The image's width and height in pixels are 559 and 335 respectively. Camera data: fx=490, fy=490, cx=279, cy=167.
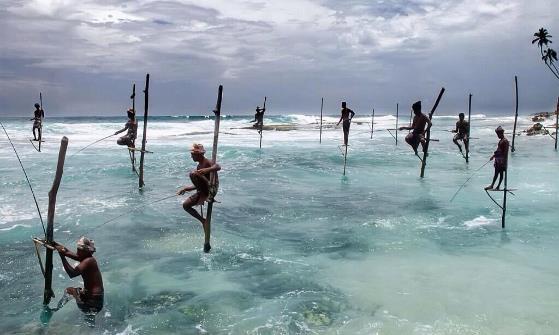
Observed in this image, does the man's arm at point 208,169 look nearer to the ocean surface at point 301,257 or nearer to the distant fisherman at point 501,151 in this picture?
the ocean surface at point 301,257

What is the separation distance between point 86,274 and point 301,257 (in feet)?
16.7

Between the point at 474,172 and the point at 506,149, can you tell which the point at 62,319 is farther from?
the point at 474,172

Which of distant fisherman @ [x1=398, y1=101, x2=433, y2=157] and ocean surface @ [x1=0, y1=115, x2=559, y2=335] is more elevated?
distant fisherman @ [x1=398, y1=101, x2=433, y2=157]

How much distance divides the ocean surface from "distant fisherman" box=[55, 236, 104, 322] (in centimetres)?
46

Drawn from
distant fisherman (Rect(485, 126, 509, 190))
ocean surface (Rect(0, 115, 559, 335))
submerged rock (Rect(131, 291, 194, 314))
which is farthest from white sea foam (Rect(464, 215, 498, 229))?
submerged rock (Rect(131, 291, 194, 314))

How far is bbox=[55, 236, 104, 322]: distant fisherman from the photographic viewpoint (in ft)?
22.5

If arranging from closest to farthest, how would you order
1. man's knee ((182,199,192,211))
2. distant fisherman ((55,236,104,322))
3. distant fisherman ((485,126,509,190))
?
distant fisherman ((55,236,104,322))
man's knee ((182,199,192,211))
distant fisherman ((485,126,509,190))

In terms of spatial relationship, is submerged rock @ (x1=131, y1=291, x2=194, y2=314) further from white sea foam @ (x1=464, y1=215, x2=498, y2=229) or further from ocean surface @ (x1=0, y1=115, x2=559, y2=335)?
white sea foam @ (x1=464, y1=215, x2=498, y2=229)

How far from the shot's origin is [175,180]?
2173 centimetres

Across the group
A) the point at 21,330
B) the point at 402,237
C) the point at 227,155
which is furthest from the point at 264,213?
the point at 227,155

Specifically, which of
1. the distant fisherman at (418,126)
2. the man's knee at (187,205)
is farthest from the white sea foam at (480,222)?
the man's knee at (187,205)

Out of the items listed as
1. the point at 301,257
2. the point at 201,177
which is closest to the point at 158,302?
the point at 201,177

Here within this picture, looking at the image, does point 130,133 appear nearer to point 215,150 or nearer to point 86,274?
point 215,150

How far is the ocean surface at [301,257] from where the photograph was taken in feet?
25.8
